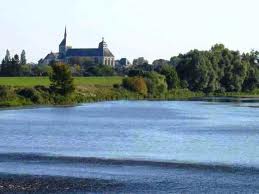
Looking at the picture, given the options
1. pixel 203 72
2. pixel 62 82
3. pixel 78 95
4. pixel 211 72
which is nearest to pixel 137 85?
pixel 203 72

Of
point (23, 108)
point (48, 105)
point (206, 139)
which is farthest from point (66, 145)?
point (48, 105)

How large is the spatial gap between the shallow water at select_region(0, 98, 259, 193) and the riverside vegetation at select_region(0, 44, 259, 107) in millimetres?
32675

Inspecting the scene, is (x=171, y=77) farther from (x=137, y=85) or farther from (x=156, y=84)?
(x=137, y=85)

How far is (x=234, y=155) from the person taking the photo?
126ft

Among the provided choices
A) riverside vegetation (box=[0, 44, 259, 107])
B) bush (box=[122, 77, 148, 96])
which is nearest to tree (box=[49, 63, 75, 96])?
riverside vegetation (box=[0, 44, 259, 107])

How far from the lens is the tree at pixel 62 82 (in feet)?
318

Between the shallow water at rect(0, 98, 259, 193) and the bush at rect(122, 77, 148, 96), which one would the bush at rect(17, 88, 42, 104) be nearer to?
the shallow water at rect(0, 98, 259, 193)

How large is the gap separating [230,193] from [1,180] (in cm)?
977

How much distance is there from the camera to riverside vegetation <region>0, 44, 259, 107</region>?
97938 millimetres

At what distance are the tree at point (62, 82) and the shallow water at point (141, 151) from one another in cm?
3163

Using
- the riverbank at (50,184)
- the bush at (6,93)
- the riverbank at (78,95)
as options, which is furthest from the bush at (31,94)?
the riverbank at (50,184)

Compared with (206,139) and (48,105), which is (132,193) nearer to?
(206,139)

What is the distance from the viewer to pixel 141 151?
3978 cm

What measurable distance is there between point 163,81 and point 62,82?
35.2 m
